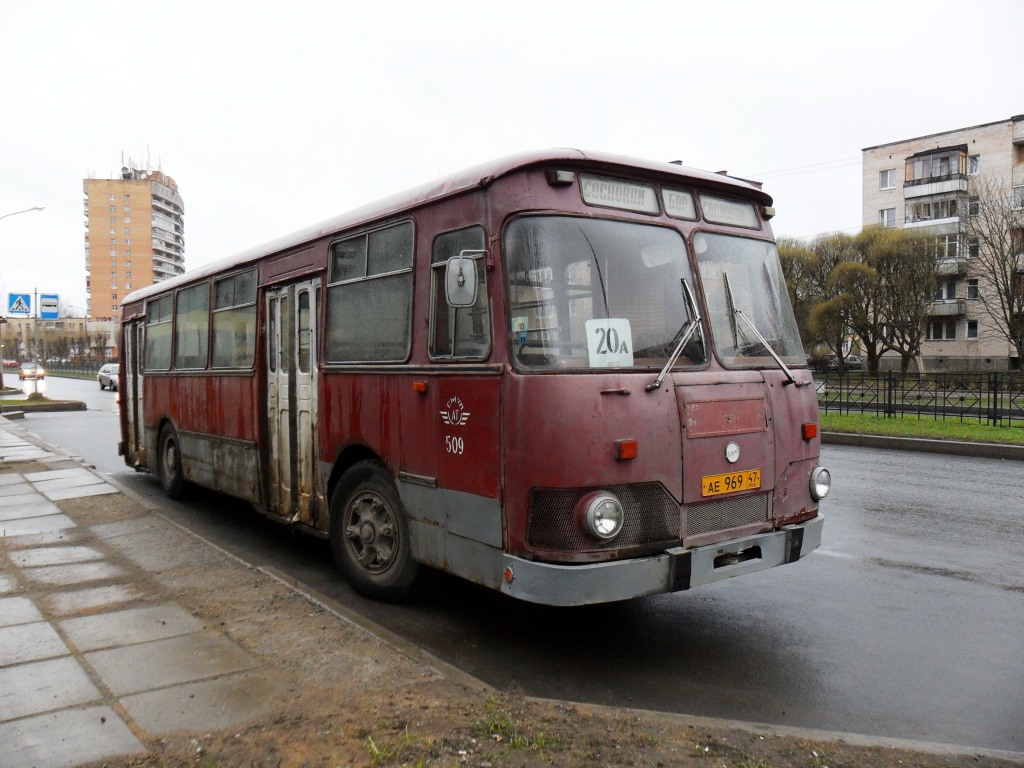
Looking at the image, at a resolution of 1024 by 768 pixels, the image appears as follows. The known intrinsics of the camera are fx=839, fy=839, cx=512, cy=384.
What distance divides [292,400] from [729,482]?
3.91 m

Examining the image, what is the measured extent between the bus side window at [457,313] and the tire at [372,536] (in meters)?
1.17

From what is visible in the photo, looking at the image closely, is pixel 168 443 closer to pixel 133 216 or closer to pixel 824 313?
pixel 824 313

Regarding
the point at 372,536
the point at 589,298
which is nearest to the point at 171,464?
the point at 372,536

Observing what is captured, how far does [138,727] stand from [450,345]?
2.62 metres

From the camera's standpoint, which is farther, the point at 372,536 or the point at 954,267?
the point at 954,267

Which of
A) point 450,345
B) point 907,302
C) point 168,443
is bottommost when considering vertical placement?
point 168,443

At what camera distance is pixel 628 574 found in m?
4.50

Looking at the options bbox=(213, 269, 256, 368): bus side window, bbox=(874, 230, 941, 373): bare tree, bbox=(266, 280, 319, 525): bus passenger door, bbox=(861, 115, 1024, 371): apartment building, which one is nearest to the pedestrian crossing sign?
bbox=(213, 269, 256, 368): bus side window

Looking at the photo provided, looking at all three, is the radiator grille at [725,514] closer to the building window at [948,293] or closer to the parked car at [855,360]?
the parked car at [855,360]

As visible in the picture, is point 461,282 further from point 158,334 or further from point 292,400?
point 158,334

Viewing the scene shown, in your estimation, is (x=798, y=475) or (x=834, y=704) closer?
(x=834, y=704)

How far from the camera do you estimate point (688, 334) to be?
199 inches

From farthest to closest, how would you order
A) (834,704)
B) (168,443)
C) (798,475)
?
(168,443) → (798,475) → (834,704)

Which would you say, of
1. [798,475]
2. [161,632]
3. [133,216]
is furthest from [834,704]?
[133,216]
